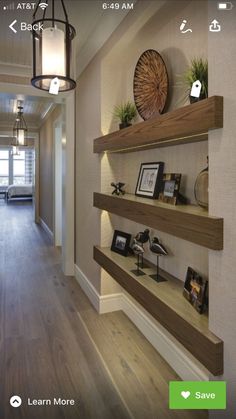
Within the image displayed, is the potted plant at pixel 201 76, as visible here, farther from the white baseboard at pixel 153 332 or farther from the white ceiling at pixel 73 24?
the white baseboard at pixel 153 332

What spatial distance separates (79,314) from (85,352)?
525mm

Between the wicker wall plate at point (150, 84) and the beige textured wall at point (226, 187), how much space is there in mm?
570

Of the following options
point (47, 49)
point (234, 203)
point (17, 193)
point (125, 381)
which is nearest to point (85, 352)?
point (125, 381)

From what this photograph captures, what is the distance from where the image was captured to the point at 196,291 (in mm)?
1318

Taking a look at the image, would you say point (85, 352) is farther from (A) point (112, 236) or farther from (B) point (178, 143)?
(B) point (178, 143)

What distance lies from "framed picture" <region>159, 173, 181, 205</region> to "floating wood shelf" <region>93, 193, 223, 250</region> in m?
0.09

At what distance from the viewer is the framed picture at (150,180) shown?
5.66 feet

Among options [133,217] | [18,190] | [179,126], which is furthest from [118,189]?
[18,190]

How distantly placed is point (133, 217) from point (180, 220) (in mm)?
496

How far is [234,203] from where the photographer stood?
98cm

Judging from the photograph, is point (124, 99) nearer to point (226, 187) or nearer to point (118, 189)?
point (118, 189)

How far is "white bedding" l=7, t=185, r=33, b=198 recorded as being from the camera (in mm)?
10062

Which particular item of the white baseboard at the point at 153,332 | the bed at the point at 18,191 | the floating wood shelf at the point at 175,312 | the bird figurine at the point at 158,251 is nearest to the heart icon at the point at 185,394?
the floating wood shelf at the point at 175,312

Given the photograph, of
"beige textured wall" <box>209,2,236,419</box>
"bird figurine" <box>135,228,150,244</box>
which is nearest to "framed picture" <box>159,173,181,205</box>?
"bird figurine" <box>135,228,150,244</box>
